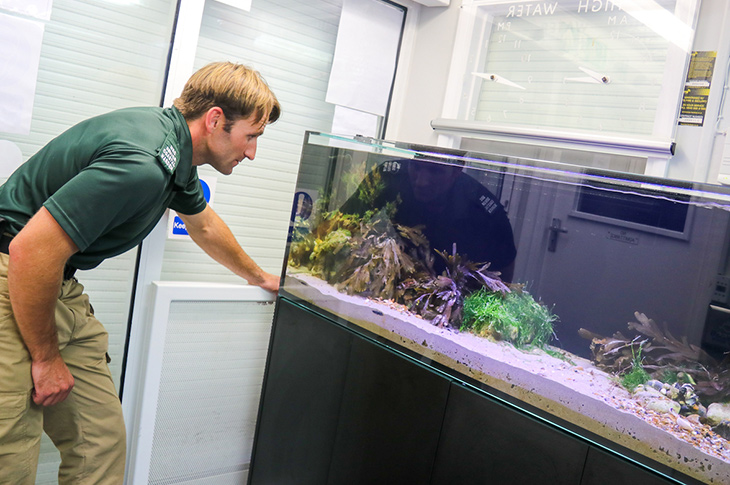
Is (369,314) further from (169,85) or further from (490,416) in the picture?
(169,85)

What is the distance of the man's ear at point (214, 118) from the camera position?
1729 millimetres

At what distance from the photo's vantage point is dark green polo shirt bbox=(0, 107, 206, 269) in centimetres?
141

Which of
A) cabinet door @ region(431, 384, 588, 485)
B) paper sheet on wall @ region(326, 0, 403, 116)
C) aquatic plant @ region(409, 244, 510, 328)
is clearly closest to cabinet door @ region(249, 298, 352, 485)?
aquatic plant @ region(409, 244, 510, 328)

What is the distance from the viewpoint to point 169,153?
1.56 m

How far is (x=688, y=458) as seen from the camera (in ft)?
4.06

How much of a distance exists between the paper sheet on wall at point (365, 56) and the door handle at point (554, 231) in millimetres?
1428

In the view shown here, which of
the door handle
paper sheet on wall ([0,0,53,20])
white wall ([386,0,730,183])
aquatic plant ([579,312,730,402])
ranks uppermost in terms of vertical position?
white wall ([386,0,730,183])

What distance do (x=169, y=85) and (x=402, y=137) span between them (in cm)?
118

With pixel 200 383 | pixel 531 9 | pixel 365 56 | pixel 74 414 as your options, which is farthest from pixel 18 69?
pixel 531 9

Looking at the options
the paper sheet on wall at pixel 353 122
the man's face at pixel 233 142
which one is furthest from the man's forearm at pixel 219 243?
the paper sheet on wall at pixel 353 122

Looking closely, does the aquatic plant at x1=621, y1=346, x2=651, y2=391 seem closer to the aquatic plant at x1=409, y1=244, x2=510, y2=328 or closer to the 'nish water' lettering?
the aquatic plant at x1=409, y1=244, x2=510, y2=328

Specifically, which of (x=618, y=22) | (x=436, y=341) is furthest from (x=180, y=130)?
(x=618, y=22)

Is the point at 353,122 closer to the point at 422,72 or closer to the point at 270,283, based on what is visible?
the point at 422,72

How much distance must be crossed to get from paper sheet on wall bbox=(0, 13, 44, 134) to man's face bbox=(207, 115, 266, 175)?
646mm
